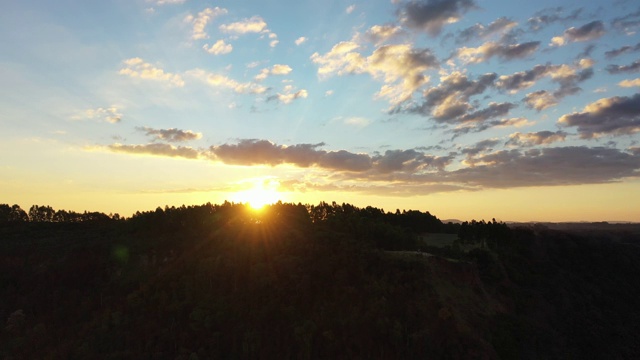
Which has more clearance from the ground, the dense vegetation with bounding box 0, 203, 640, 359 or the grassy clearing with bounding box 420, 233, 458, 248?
the grassy clearing with bounding box 420, 233, 458, 248

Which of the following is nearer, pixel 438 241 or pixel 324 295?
pixel 324 295

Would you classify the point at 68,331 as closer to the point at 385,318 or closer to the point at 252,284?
the point at 252,284

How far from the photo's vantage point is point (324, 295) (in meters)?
34.8

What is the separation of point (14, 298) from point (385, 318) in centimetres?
4233

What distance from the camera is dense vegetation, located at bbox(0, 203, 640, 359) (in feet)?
103

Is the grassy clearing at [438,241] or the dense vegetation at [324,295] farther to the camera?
the grassy clearing at [438,241]

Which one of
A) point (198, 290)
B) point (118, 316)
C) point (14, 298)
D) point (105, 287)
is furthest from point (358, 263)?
point (14, 298)

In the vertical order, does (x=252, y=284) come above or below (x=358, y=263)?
below

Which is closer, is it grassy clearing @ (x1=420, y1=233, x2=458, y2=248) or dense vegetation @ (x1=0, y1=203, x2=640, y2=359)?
dense vegetation @ (x1=0, y1=203, x2=640, y2=359)

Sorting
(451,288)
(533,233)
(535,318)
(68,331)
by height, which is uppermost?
(533,233)

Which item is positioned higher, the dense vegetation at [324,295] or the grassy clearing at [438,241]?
the grassy clearing at [438,241]

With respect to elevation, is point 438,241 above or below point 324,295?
above

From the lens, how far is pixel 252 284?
37875 mm

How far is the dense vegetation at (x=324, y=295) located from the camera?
3127 centimetres
